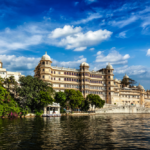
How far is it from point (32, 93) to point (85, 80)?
35.5 meters

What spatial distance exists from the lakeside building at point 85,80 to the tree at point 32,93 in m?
18.4

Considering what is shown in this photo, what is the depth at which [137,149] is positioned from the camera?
15016 millimetres

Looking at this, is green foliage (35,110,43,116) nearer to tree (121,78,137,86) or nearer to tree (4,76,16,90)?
tree (4,76,16,90)

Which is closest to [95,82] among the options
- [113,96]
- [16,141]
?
[113,96]

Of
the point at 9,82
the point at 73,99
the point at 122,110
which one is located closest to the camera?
the point at 9,82

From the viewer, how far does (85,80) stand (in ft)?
275

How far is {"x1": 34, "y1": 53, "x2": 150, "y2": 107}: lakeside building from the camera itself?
7554cm

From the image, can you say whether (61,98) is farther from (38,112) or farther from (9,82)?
(9,82)

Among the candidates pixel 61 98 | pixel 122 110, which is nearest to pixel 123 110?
pixel 122 110

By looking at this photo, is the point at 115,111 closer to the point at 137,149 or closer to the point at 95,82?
the point at 95,82

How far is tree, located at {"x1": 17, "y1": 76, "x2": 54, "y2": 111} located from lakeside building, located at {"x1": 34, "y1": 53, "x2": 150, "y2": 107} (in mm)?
18428

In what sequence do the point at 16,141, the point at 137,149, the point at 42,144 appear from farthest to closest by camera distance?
the point at 16,141 < the point at 42,144 < the point at 137,149

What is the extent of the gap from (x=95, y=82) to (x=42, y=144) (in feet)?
243

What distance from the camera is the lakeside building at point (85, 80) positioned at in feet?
248
